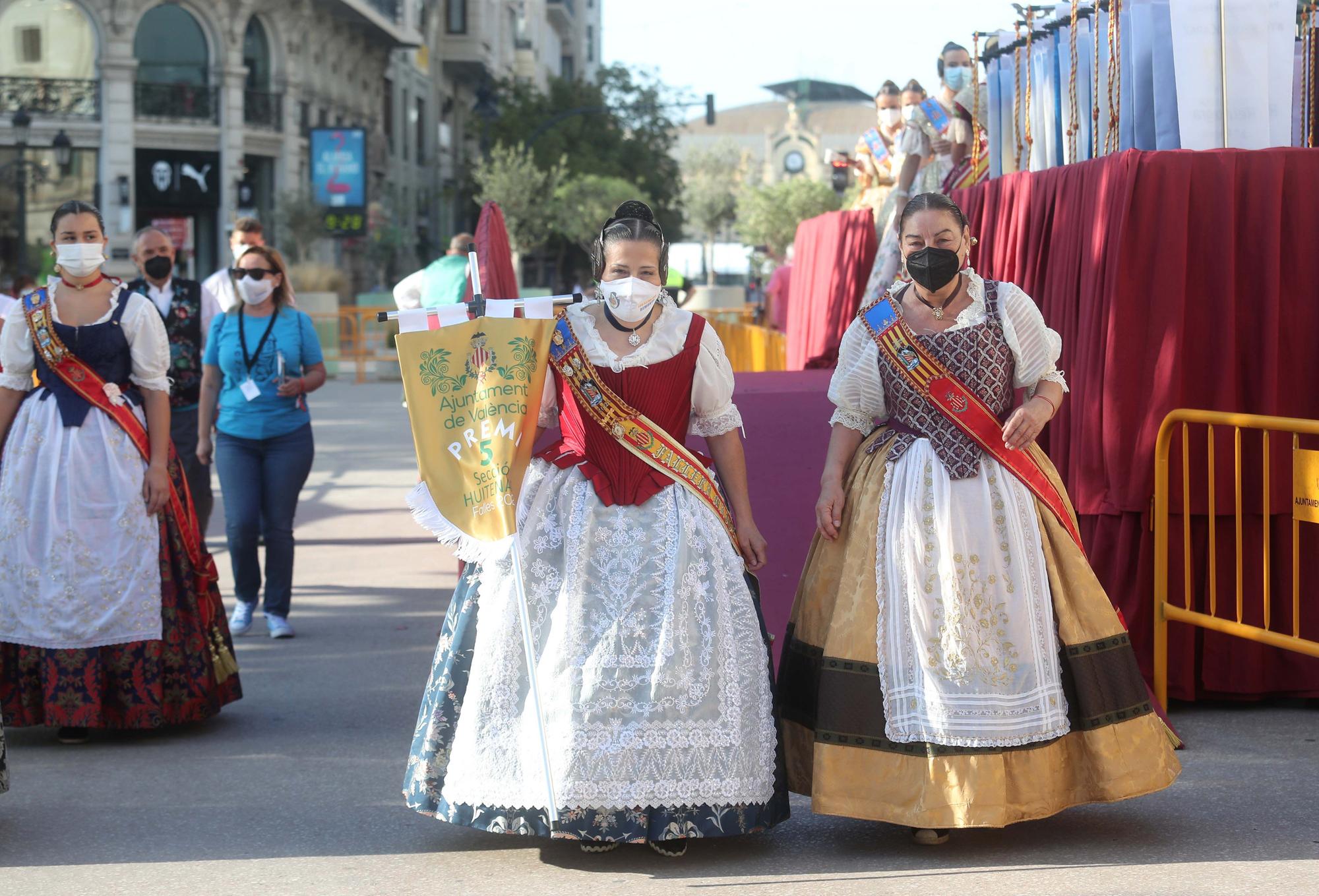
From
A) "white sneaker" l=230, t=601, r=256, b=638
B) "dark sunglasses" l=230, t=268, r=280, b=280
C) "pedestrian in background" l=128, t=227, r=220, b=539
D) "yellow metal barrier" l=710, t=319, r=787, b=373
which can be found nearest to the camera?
"dark sunglasses" l=230, t=268, r=280, b=280

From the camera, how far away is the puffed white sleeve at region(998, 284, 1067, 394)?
16.1 ft

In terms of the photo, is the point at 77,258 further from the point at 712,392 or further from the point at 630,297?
the point at 712,392

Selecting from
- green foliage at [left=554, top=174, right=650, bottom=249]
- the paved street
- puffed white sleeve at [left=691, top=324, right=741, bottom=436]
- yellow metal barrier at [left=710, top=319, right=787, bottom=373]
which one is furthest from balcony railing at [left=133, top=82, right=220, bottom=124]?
puffed white sleeve at [left=691, top=324, right=741, bottom=436]

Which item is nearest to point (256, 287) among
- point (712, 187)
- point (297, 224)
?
point (297, 224)

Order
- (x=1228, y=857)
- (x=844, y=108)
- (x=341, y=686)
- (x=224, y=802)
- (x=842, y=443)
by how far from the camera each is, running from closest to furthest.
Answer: (x=1228, y=857), (x=842, y=443), (x=224, y=802), (x=341, y=686), (x=844, y=108)

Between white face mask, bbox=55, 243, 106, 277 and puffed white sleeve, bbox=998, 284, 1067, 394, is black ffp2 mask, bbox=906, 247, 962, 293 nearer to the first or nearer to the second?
puffed white sleeve, bbox=998, 284, 1067, 394

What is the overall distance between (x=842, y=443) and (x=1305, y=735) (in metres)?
2.28

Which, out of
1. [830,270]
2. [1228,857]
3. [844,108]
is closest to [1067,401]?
[1228,857]

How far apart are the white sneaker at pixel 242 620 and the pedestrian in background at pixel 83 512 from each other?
1.95m

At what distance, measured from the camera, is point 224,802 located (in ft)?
17.7

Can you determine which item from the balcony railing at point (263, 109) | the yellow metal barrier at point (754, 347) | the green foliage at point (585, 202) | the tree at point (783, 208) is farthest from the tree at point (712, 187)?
the yellow metal barrier at point (754, 347)

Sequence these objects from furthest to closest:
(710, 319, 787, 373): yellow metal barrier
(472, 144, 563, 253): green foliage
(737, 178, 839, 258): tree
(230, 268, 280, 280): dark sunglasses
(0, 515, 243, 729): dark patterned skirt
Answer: (737, 178, 839, 258): tree < (472, 144, 563, 253): green foliage < (710, 319, 787, 373): yellow metal barrier < (230, 268, 280, 280): dark sunglasses < (0, 515, 243, 729): dark patterned skirt

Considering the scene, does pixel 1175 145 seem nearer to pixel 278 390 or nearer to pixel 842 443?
pixel 842 443

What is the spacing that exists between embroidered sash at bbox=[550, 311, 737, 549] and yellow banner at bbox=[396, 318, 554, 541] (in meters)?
0.11
